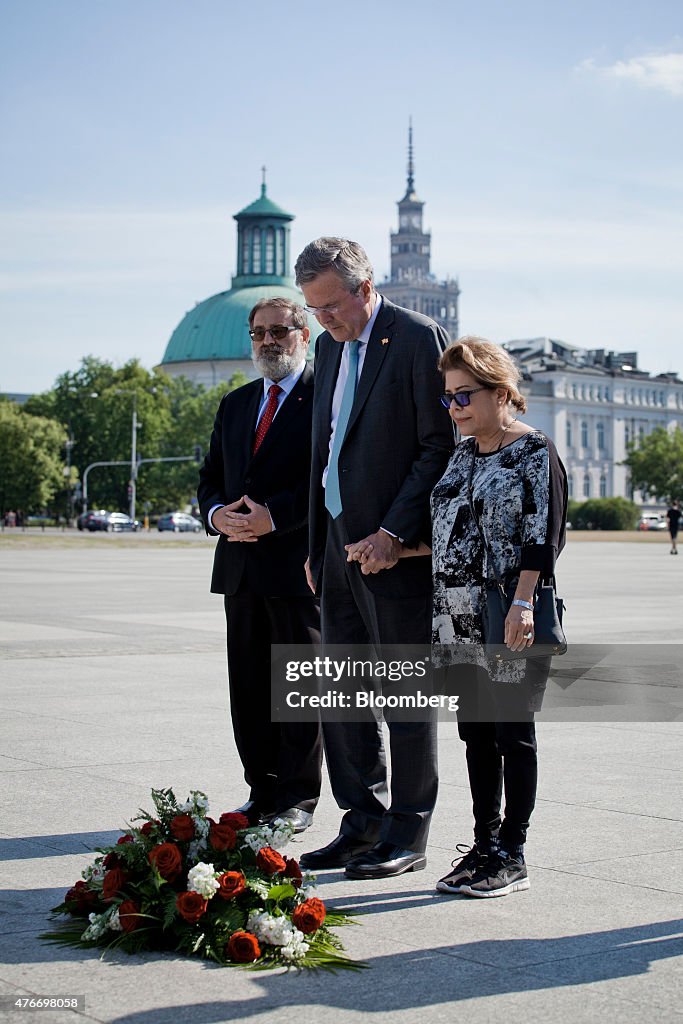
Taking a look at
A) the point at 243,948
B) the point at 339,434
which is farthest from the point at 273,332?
the point at 243,948

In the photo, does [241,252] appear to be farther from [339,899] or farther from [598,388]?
[339,899]

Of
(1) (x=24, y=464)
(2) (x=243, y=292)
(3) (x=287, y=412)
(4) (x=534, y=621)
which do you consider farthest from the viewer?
(2) (x=243, y=292)

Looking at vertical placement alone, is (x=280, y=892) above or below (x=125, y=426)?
below

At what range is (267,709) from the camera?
610 cm

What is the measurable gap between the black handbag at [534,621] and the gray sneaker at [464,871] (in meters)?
0.67

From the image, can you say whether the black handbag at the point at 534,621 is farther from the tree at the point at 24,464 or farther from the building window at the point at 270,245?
the building window at the point at 270,245

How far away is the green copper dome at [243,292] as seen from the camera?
144m

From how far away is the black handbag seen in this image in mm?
4793

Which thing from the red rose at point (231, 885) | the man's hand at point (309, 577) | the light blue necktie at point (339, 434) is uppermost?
the light blue necktie at point (339, 434)

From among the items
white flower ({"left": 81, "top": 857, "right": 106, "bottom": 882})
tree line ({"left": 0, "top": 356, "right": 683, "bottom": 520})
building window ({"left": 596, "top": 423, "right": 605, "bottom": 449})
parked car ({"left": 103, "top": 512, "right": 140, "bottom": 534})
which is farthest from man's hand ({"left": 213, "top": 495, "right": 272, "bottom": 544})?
building window ({"left": 596, "top": 423, "right": 605, "bottom": 449})

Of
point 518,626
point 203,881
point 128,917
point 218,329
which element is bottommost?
point 128,917

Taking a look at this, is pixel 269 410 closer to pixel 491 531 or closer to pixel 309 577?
pixel 309 577

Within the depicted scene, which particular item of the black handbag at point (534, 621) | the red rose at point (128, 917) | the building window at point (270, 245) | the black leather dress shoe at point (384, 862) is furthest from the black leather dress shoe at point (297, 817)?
the building window at point (270, 245)

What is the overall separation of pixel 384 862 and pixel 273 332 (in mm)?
2212
